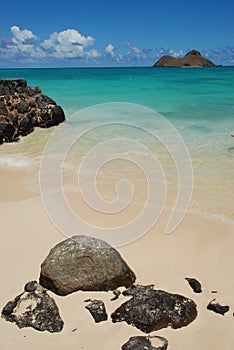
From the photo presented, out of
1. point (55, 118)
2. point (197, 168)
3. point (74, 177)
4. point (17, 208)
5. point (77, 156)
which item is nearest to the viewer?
point (17, 208)

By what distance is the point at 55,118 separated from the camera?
14.7 meters

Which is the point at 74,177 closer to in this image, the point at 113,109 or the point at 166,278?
the point at 166,278

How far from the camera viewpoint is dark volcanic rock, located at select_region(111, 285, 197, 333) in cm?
373

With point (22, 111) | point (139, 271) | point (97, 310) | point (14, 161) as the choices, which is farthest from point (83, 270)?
point (22, 111)

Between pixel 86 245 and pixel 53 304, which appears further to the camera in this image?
pixel 86 245

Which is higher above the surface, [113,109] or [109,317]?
[113,109]

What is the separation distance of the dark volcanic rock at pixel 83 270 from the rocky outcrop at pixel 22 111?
8207 millimetres

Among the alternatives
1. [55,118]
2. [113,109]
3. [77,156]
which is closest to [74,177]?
[77,156]

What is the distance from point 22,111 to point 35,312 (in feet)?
33.9

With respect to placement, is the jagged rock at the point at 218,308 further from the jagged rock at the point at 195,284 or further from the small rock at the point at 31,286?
the small rock at the point at 31,286

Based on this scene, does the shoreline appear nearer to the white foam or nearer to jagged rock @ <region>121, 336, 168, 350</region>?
jagged rock @ <region>121, 336, 168, 350</region>

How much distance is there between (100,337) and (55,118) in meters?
11.9

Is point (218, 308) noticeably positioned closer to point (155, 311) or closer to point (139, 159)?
point (155, 311)

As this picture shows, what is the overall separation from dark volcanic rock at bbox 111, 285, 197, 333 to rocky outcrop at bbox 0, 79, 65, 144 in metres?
→ 9.04
